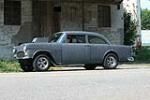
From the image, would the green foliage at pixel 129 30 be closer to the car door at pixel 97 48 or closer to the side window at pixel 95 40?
the side window at pixel 95 40

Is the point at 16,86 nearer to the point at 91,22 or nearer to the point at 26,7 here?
the point at 26,7

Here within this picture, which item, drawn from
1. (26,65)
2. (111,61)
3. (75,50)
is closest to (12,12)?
(26,65)

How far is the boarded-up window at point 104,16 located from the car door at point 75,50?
9.00 metres

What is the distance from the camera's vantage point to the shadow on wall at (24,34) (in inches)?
1102

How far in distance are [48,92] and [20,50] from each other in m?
8.53

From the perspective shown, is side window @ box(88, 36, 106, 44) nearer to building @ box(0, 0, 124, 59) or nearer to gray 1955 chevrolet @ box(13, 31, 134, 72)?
gray 1955 chevrolet @ box(13, 31, 134, 72)

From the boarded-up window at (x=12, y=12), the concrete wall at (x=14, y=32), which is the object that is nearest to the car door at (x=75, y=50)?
the concrete wall at (x=14, y=32)

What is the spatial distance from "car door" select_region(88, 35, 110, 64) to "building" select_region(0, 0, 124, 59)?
21.7 ft

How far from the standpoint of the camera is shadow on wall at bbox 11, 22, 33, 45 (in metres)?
28.0

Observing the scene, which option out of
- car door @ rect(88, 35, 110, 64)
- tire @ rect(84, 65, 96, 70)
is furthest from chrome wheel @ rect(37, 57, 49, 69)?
tire @ rect(84, 65, 96, 70)

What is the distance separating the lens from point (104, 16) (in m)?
31.2

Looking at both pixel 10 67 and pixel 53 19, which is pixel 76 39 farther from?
pixel 53 19

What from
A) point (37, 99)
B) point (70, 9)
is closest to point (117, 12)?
point (70, 9)

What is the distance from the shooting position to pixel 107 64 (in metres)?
22.3
